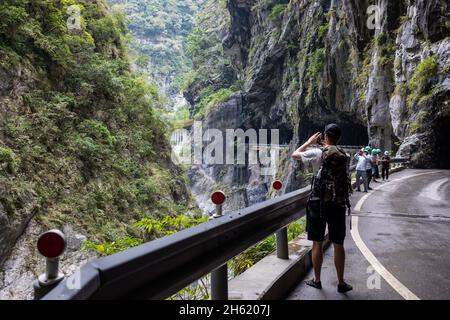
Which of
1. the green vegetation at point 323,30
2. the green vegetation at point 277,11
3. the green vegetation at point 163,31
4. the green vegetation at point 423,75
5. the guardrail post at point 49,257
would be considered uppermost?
the green vegetation at point 163,31

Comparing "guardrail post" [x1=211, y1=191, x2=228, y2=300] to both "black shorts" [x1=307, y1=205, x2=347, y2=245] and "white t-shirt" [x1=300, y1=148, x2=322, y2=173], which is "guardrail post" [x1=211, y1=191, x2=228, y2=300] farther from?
"white t-shirt" [x1=300, y1=148, x2=322, y2=173]

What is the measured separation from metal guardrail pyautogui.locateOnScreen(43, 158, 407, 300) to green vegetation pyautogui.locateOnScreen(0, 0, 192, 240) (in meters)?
7.13

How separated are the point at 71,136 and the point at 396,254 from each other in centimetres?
1075

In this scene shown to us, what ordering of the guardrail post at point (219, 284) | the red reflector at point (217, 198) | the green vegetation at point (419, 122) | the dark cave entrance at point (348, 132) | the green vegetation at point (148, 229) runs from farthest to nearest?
the dark cave entrance at point (348, 132) < the green vegetation at point (419, 122) < the green vegetation at point (148, 229) < the red reflector at point (217, 198) < the guardrail post at point (219, 284)

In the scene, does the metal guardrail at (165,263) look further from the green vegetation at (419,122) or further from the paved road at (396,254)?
the green vegetation at (419,122)

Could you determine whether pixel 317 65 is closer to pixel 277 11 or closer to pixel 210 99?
pixel 277 11

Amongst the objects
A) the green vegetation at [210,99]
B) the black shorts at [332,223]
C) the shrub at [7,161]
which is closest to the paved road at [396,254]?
the black shorts at [332,223]

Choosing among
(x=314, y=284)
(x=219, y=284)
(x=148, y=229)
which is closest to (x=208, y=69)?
(x=148, y=229)

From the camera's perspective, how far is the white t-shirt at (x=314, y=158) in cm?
431

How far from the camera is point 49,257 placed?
1801 mm

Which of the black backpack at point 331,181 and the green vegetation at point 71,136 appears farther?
the green vegetation at point 71,136

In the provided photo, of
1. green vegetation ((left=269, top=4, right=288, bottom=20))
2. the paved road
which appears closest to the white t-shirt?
the paved road

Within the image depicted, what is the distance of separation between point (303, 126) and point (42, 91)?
37.1 meters

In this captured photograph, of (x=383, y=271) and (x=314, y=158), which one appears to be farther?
(x=383, y=271)
